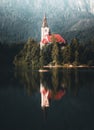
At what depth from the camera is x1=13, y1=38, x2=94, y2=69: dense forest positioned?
14062cm

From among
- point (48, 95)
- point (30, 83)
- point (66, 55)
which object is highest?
point (66, 55)

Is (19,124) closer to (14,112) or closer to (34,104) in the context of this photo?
(14,112)

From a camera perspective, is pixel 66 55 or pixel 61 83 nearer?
pixel 61 83

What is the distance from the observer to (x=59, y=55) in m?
144

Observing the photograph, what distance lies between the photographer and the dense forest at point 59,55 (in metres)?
141

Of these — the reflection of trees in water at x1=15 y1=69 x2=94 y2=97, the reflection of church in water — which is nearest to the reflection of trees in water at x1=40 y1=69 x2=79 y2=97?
the reflection of trees in water at x1=15 y1=69 x2=94 y2=97

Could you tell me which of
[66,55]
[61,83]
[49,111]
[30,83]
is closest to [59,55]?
[66,55]

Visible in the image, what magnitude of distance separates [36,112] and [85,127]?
8.12 metres

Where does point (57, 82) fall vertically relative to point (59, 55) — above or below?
below

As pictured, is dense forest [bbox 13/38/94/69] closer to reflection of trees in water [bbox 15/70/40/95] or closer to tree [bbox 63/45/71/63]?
tree [bbox 63/45/71/63]

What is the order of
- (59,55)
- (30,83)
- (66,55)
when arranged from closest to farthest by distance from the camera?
(30,83) < (66,55) < (59,55)

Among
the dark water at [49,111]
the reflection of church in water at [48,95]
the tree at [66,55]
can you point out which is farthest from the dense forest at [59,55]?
the dark water at [49,111]

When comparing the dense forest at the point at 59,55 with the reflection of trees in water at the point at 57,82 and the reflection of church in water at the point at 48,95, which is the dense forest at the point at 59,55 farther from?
the reflection of church in water at the point at 48,95

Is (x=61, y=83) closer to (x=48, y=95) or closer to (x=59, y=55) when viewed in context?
(x=48, y=95)
